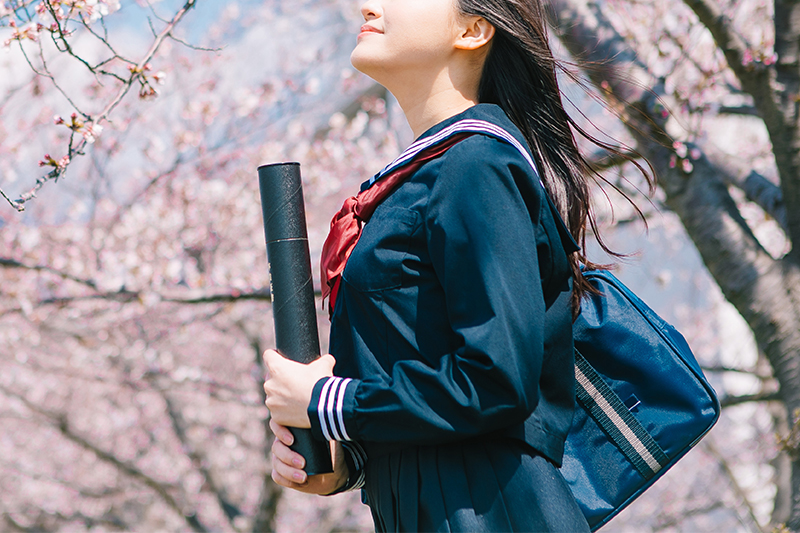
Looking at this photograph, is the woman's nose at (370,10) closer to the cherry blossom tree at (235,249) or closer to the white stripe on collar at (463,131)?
the white stripe on collar at (463,131)

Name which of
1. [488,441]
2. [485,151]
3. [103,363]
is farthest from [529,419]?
[103,363]

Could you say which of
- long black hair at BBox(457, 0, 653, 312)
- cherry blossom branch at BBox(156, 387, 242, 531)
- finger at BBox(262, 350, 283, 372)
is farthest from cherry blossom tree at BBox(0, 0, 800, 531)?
finger at BBox(262, 350, 283, 372)

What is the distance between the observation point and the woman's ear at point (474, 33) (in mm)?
1465

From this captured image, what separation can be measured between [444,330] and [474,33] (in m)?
0.68

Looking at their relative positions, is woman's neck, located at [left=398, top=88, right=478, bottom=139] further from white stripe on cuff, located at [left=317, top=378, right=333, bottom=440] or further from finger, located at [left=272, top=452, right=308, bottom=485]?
finger, located at [left=272, top=452, right=308, bottom=485]

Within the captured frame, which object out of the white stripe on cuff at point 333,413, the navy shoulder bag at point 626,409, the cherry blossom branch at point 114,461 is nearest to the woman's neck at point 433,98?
the navy shoulder bag at point 626,409

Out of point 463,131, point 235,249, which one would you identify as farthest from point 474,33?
point 235,249

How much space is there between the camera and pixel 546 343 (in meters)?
1.29

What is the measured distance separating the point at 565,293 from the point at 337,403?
491 millimetres

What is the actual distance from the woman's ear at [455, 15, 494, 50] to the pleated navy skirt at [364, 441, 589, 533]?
2.73ft

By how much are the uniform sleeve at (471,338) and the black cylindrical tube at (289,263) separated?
183 millimetres

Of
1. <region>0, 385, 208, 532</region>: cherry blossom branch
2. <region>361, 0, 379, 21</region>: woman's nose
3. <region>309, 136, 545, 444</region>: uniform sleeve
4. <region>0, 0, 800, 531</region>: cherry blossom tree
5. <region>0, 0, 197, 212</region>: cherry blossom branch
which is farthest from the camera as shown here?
<region>0, 385, 208, 532</region>: cherry blossom branch

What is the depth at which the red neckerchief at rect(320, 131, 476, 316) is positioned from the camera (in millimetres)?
1300

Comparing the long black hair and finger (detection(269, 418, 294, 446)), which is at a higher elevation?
the long black hair
